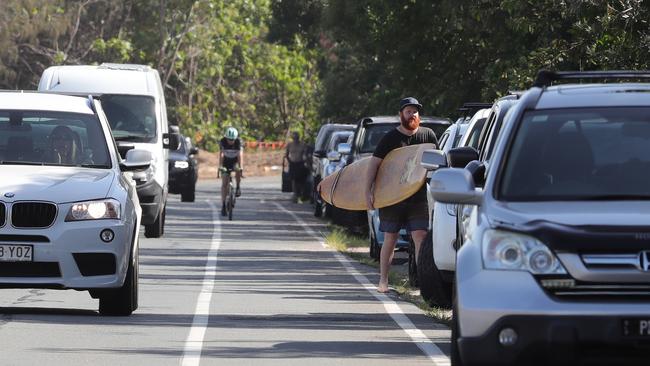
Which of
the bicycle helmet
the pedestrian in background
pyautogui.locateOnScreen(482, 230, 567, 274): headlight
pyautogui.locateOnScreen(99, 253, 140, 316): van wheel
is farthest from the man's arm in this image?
the pedestrian in background

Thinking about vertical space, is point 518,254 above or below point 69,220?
above

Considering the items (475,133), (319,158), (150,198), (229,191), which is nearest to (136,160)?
(475,133)

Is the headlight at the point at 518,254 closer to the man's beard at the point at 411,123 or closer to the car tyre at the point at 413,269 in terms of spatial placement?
the man's beard at the point at 411,123

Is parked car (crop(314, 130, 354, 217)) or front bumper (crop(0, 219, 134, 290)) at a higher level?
front bumper (crop(0, 219, 134, 290))

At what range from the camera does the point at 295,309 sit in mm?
14820

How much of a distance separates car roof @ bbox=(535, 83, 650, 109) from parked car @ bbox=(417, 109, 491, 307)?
4072mm

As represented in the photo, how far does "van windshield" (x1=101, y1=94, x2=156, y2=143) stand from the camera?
25391 millimetres

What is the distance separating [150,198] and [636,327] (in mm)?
17314

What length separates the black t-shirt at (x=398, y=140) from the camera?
54.5 feet

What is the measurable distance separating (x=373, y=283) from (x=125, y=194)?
5.00 metres

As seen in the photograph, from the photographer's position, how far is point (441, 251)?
13875 mm

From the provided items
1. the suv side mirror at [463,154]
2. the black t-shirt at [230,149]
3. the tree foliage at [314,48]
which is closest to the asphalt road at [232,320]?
the suv side mirror at [463,154]

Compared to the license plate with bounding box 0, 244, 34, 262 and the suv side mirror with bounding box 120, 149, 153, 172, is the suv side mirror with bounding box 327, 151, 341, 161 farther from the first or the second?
the license plate with bounding box 0, 244, 34, 262

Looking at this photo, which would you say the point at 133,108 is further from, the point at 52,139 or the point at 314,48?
the point at 314,48
